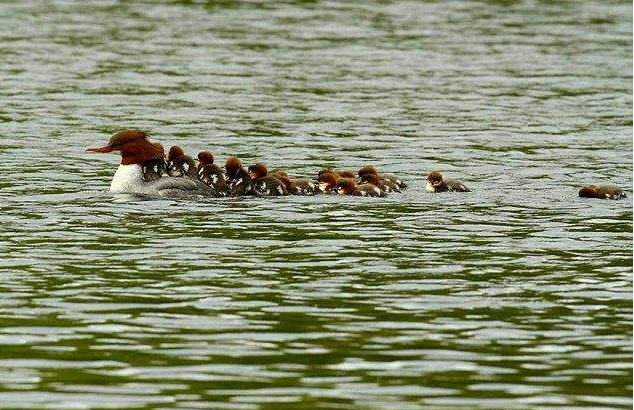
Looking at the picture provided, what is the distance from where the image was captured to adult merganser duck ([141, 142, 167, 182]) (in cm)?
1911

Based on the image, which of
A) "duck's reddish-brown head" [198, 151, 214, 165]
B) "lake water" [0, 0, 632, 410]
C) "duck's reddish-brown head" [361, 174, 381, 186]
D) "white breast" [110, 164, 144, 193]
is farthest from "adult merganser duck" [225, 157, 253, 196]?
"duck's reddish-brown head" [361, 174, 381, 186]

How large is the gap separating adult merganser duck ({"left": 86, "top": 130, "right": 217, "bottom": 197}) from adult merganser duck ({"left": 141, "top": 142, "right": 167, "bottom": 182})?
0.08 feet

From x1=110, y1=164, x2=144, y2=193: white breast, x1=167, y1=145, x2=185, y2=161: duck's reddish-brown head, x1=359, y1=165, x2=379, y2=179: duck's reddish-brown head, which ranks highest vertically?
x1=167, y1=145, x2=185, y2=161: duck's reddish-brown head

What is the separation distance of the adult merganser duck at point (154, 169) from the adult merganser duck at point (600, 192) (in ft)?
14.2

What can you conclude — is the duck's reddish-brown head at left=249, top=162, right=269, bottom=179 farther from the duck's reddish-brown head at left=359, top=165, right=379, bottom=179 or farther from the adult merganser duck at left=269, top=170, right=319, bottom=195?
the duck's reddish-brown head at left=359, top=165, right=379, bottom=179

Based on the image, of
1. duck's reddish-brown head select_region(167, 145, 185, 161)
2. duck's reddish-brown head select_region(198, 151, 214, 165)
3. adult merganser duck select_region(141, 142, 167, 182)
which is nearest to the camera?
adult merganser duck select_region(141, 142, 167, 182)

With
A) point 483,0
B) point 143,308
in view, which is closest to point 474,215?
point 143,308

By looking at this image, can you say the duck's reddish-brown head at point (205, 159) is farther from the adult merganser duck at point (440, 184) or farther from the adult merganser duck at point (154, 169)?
the adult merganser duck at point (440, 184)

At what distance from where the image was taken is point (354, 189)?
18.5m

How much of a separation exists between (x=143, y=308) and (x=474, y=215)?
A: 5.37 metres

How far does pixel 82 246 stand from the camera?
15.4m

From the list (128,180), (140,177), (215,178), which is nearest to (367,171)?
(215,178)

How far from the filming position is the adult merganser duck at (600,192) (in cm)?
1844

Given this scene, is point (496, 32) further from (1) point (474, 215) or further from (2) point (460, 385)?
(2) point (460, 385)
